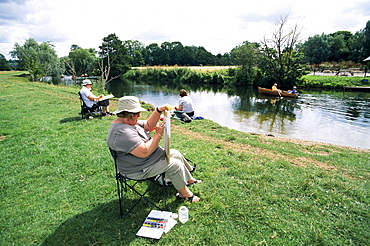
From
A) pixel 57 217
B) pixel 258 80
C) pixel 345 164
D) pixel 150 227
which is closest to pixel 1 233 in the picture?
pixel 57 217

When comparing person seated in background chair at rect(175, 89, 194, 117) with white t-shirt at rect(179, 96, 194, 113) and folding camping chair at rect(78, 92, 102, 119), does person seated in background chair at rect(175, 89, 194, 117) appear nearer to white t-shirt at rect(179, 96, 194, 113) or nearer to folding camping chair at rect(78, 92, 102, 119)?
white t-shirt at rect(179, 96, 194, 113)

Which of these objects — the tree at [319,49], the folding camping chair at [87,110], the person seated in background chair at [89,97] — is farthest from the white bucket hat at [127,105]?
the tree at [319,49]

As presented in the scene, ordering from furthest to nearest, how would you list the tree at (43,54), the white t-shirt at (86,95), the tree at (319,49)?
the tree at (319,49), the tree at (43,54), the white t-shirt at (86,95)

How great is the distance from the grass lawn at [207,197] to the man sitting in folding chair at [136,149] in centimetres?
71

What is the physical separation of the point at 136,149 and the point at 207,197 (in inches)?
67.2

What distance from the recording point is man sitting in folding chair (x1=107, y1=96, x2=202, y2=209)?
3.30 m

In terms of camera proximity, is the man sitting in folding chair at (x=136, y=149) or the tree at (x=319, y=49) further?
the tree at (x=319, y=49)

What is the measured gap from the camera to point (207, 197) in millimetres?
4086

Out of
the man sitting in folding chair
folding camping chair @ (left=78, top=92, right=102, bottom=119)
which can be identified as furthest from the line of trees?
the man sitting in folding chair

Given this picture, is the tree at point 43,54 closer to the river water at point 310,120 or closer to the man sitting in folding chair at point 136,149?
the river water at point 310,120

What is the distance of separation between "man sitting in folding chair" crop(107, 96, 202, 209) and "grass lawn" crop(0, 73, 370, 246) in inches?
28.0

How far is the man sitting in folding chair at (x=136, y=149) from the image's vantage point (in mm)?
3301

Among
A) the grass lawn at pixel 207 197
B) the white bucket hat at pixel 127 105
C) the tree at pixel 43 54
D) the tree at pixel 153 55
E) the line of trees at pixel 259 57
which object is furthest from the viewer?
the tree at pixel 153 55

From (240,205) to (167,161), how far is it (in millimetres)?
1538
